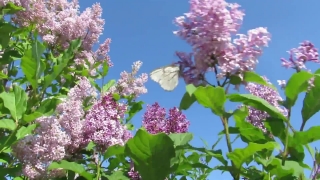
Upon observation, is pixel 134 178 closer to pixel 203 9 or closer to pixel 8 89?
pixel 203 9

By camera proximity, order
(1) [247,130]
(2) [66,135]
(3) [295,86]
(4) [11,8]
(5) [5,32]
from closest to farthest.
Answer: (3) [295,86]
(1) [247,130]
(2) [66,135]
(5) [5,32]
(4) [11,8]

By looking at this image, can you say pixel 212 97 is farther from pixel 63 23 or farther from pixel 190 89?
pixel 63 23

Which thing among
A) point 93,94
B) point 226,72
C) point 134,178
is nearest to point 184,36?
point 226,72

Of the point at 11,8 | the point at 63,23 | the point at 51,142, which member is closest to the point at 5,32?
the point at 11,8

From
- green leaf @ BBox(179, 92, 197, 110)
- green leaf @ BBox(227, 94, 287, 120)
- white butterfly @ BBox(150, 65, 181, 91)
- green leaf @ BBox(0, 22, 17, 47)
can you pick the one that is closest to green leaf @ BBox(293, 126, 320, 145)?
green leaf @ BBox(227, 94, 287, 120)

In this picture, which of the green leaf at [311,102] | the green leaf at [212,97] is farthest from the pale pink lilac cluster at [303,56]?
the green leaf at [212,97]

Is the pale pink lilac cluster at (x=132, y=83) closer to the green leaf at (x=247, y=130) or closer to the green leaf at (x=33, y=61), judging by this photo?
the green leaf at (x=33, y=61)
